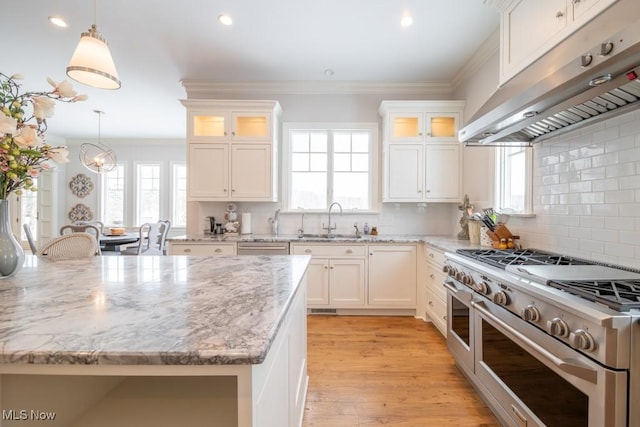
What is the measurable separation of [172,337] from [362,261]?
273 centimetres

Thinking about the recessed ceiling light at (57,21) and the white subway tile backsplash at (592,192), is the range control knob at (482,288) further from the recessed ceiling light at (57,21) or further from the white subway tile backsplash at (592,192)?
the recessed ceiling light at (57,21)

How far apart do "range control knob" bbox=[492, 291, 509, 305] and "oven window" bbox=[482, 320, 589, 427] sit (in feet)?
0.59

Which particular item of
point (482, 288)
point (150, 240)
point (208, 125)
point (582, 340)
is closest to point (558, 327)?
point (582, 340)

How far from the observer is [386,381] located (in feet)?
6.87

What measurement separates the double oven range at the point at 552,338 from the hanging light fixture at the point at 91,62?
247 centimetres

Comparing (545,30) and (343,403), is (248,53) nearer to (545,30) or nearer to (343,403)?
(545,30)

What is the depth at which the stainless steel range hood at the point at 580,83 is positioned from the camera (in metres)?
1.04

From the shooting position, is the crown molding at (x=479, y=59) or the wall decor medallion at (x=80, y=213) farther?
the wall decor medallion at (x=80, y=213)

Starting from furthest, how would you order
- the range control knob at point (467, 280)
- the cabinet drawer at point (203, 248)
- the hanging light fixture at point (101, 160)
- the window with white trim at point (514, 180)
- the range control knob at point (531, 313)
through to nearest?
the hanging light fixture at point (101, 160) < the cabinet drawer at point (203, 248) < the window with white trim at point (514, 180) < the range control knob at point (467, 280) < the range control knob at point (531, 313)

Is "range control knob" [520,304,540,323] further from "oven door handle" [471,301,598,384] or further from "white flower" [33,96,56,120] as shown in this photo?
"white flower" [33,96,56,120]

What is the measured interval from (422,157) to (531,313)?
8.24ft

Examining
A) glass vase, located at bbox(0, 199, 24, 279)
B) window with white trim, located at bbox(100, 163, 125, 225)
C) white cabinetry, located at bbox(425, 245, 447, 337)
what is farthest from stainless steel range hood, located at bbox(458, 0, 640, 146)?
window with white trim, located at bbox(100, 163, 125, 225)

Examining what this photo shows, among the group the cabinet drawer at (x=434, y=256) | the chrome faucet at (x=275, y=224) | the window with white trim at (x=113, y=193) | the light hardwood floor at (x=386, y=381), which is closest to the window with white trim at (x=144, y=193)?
the window with white trim at (x=113, y=193)

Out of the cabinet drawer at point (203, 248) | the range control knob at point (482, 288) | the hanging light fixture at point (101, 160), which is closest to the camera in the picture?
the range control knob at point (482, 288)
